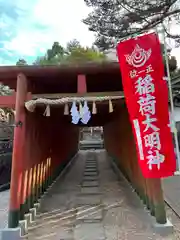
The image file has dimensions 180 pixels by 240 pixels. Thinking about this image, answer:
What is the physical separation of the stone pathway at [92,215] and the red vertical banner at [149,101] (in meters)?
1.11

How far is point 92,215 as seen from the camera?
4.68m

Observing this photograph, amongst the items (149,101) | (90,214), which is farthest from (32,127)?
(149,101)

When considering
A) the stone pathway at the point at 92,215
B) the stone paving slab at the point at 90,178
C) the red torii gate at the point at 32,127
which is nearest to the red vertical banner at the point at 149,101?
the red torii gate at the point at 32,127

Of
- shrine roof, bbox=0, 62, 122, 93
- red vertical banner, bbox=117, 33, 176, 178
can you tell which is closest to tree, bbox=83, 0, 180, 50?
shrine roof, bbox=0, 62, 122, 93

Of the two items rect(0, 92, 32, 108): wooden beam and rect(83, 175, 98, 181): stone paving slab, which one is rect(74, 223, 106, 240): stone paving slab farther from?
rect(83, 175, 98, 181): stone paving slab

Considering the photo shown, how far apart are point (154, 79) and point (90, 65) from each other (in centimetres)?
121

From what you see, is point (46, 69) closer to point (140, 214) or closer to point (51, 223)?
point (51, 223)

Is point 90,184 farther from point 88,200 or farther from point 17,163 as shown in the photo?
point 17,163

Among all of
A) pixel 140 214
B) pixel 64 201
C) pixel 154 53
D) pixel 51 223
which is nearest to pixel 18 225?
pixel 51 223

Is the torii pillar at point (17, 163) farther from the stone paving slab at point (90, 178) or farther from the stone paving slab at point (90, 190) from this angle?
the stone paving slab at point (90, 178)

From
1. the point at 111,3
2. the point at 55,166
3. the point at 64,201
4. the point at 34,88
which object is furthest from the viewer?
the point at 111,3

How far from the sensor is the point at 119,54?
3.60m

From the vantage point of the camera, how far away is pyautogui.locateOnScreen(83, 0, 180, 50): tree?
Result: 7.59 m

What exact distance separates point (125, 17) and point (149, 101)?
5.37 m
